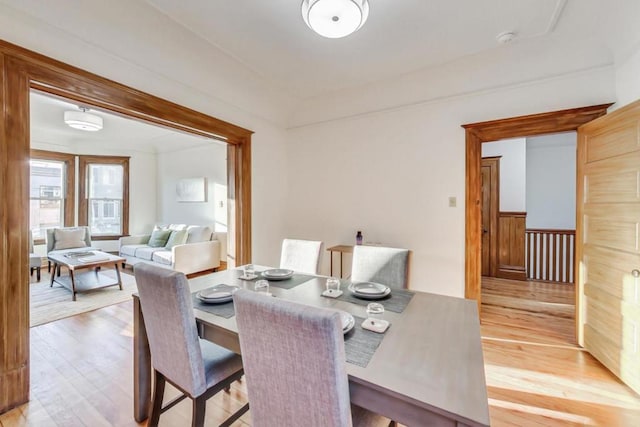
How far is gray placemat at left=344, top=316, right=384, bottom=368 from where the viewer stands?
941 mm

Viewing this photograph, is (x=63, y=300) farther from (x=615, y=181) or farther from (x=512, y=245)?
(x=512, y=245)

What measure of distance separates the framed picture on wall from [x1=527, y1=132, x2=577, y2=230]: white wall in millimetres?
6306

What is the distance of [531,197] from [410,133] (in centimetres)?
371

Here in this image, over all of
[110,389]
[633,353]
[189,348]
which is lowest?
[110,389]

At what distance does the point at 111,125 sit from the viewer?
15.8 feet

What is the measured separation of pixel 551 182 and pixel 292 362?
6.19 meters

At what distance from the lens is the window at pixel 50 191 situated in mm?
5227

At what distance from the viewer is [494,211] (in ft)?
15.2

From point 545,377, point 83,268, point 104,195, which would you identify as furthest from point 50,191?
point 545,377

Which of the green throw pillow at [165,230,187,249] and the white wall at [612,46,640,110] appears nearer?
the white wall at [612,46,640,110]

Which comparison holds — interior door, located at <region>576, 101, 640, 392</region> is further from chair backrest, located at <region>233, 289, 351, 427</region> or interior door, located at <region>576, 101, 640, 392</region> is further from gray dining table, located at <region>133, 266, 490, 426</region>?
chair backrest, located at <region>233, 289, 351, 427</region>

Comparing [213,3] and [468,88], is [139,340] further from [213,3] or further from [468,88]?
[468,88]

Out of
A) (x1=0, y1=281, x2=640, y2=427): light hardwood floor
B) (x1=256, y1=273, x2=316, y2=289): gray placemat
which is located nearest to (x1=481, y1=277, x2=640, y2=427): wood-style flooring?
(x1=0, y1=281, x2=640, y2=427): light hardwood floor

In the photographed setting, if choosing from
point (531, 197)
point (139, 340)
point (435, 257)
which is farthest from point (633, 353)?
point (531, 197)
